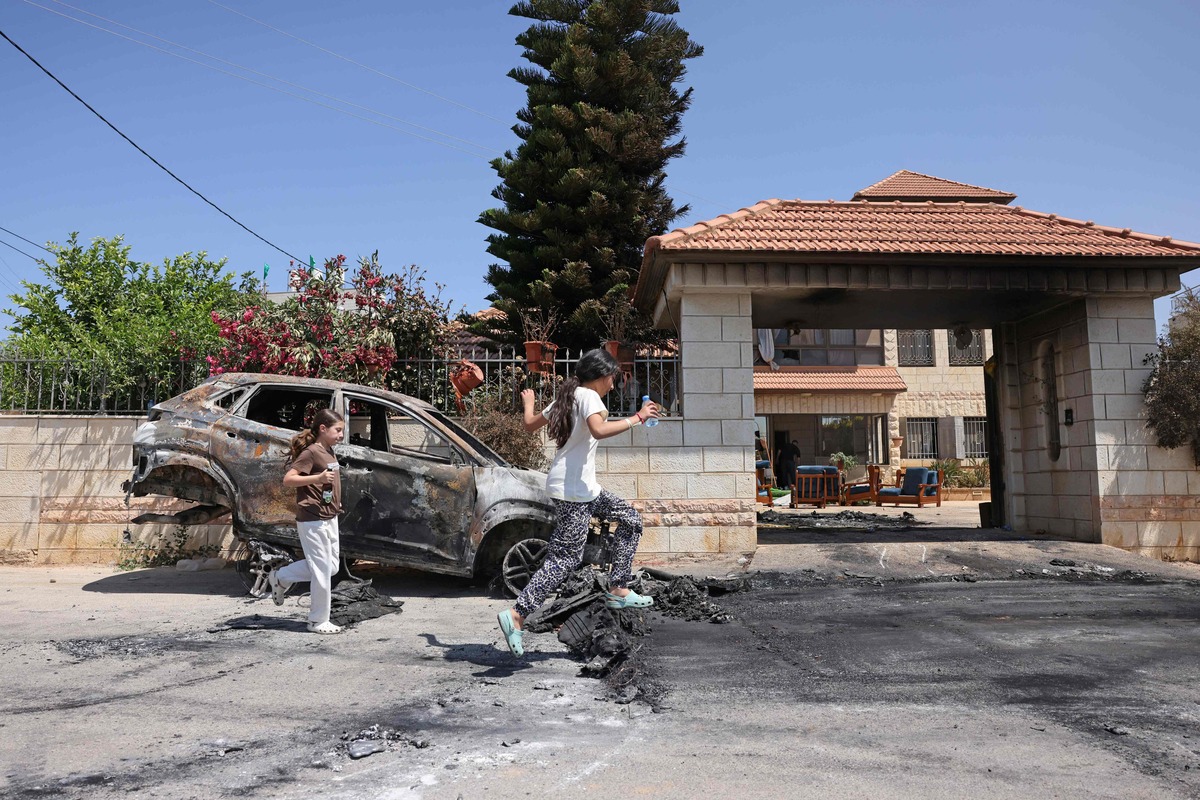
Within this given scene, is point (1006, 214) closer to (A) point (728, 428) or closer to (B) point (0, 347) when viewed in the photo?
(A) point (728, 428)

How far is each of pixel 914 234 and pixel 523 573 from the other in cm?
724

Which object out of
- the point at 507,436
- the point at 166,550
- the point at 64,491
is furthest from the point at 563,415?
the point at 64,491

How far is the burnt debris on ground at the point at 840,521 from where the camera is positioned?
551 inches

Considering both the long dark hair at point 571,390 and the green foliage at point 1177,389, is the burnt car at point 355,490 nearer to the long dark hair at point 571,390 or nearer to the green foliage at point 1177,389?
the long dark hair at point 571,390

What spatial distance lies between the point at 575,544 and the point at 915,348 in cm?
2791

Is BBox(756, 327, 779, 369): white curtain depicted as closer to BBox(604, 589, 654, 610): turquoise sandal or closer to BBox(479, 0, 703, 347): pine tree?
BBox(479, 0, 703, 347): pine tree

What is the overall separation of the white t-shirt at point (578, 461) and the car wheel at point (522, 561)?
2.59 metres

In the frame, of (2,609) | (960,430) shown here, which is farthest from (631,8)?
(960,430)

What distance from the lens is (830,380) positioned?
28.4 meters

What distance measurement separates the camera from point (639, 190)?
57.5 feet

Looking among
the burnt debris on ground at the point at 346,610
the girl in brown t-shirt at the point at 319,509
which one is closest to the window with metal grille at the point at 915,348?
→ the burnt debris on ground at the point at 346,610

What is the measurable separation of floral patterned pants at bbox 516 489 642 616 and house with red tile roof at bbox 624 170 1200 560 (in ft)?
16.1

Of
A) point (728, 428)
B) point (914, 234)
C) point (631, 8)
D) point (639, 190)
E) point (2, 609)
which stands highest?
point (631, 8)

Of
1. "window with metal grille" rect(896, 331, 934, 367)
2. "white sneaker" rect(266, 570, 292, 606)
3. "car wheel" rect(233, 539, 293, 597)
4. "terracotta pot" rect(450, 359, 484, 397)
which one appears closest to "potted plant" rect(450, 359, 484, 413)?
"terracotta pot" rect(450, 359, 484, 397)
